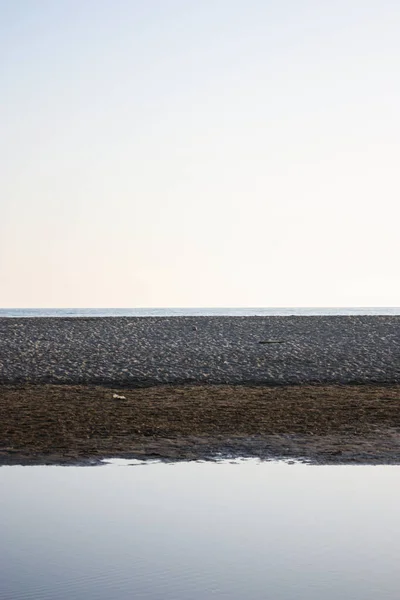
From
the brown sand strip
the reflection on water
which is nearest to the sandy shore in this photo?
the brown sand strip

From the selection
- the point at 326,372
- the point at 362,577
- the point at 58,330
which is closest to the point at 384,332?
the point at 326,372

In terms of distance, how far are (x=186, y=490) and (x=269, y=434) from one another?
5.57 metres

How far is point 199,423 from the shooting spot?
59.0ft

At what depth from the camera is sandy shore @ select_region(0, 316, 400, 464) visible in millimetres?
15586

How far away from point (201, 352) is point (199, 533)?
2061 centimetres

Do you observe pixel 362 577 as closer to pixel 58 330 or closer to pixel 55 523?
pixel 55 523

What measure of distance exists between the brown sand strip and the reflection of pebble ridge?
1681 mm

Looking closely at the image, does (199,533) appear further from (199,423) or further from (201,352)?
(201,352)

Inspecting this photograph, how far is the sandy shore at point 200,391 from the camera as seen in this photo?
15.6 m

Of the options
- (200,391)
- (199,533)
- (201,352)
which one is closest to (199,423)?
(200,391)

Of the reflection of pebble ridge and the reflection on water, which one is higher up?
the reflection of pebble ridge

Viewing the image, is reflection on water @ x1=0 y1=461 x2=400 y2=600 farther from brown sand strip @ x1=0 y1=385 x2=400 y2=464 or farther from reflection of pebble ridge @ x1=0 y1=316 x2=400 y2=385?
reflection of pebble ridge @ x1=0 y1=316 x2=400 y2=385

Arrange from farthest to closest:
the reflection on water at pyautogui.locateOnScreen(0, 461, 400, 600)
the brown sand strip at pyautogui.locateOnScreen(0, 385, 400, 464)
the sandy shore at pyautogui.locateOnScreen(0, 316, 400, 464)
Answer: the sandy shore at pyautogui.locateOnScreen(0, 316, 400, 464)
the brown sand strip at pyautogui.locateOnScreen(0, 385, 400, 464)
the reflection on water at pyautogui.locateOnScreen(0, 461, 400, 600)

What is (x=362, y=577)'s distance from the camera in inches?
301
